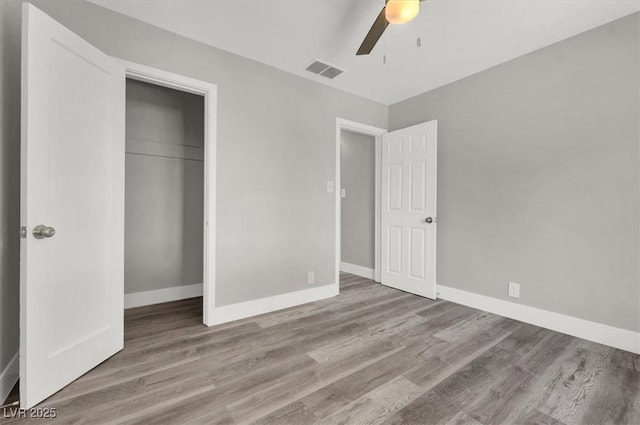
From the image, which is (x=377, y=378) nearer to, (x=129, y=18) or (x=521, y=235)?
(x=521, y=235)

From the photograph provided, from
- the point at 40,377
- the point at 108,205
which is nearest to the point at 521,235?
the point at 108,205

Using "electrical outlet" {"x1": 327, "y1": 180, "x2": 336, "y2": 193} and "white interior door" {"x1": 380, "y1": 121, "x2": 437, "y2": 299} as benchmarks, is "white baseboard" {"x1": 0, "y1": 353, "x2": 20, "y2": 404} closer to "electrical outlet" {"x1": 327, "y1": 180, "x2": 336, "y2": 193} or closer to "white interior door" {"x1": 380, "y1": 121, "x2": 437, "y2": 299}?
"electrical outlet" {"x1": 327, "y1": 180, "x2": 336, "y2": 193}

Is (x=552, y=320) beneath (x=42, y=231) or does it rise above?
beneath

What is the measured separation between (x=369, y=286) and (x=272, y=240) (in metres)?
1.70

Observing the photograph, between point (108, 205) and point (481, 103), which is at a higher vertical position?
point (481, 103)

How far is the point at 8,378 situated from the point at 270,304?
73.3 inches

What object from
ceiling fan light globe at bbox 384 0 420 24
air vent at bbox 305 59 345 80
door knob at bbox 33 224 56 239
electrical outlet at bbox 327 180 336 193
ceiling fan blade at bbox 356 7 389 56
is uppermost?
air vent at bbox 305 59 345 80

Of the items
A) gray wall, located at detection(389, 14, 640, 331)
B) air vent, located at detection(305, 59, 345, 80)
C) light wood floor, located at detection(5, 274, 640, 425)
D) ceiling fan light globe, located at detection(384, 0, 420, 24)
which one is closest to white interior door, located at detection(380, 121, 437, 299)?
gray wall, located at detection(389, 14, 640, 331)

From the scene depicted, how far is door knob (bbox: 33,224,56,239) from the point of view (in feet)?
4.85

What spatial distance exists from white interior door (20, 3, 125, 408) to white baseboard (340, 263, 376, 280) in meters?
3.21

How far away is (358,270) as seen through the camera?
457cm

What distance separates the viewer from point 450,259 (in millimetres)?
3369

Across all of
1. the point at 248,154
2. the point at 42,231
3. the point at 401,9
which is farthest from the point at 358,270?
the point at 42,231

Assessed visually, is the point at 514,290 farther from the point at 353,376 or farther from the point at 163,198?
the point at 163,198
